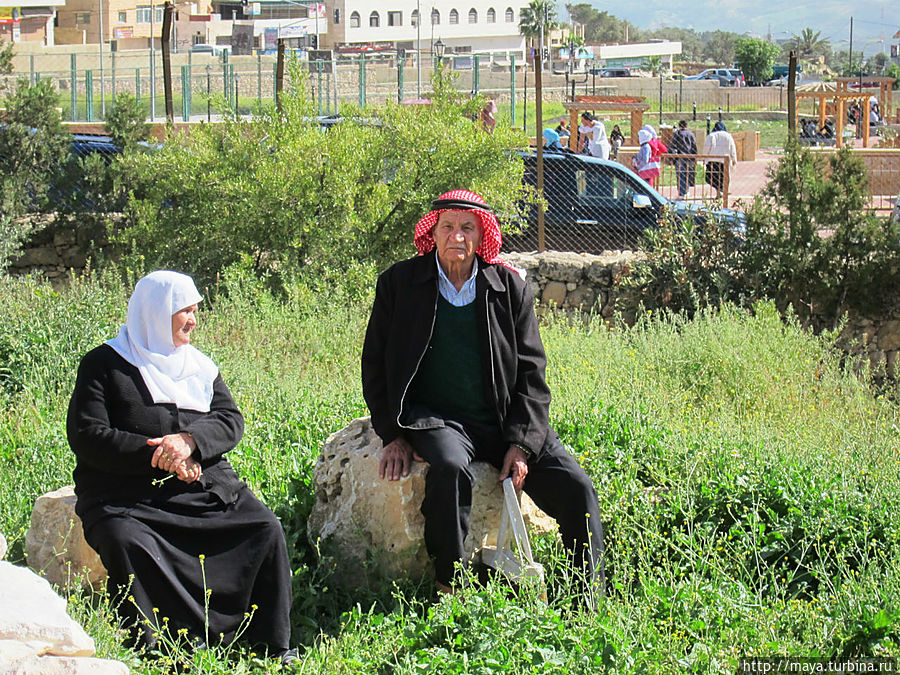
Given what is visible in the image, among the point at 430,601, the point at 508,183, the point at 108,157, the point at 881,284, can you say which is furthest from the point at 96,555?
the point at 108,157

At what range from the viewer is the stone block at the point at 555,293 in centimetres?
1098

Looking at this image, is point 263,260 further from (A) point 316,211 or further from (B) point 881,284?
(B) point 881,284

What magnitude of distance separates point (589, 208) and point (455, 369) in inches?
341

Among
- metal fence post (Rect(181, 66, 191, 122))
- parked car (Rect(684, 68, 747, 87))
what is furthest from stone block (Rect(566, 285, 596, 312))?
parked car (Rect(684, 68, 747, 87))

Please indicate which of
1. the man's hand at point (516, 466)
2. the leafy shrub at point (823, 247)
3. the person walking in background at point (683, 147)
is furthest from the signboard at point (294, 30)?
the man's hand at point (516, 466)

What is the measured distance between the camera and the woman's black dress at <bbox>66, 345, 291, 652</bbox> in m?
3.90

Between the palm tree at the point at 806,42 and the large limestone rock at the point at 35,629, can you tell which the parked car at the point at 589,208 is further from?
the palm tree at the point at 806,42

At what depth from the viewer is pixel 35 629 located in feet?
10.3

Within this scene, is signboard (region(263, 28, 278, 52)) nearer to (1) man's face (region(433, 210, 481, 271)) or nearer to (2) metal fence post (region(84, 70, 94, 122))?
(2) metal fence post (region(84, 70, 94, 122))

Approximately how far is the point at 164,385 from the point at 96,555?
2.54 ft

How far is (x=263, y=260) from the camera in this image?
9.80 meters

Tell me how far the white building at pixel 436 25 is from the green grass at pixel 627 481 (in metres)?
73.6

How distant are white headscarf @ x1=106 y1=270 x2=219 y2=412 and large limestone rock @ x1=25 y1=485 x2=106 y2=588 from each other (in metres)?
0.66

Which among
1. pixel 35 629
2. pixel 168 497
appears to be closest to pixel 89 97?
pixel 168 497
